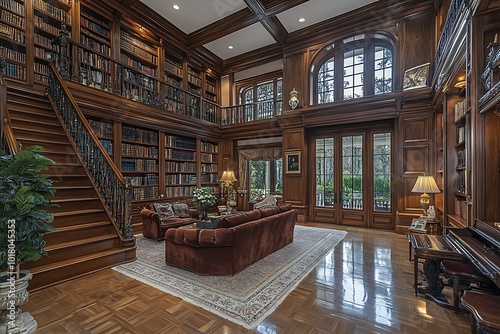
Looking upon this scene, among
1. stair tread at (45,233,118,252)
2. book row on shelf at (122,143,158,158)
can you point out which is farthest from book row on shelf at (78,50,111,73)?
stair tread at (45,233,118,252)

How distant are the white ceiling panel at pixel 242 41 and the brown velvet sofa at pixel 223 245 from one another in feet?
18.1

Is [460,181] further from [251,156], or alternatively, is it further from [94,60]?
[94,60]

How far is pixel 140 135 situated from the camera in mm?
6000

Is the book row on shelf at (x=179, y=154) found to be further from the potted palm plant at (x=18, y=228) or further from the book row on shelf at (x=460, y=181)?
the book row on shelf at (x=460, y=181)

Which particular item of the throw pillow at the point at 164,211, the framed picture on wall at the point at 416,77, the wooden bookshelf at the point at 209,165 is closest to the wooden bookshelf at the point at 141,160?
the throw pillow at the point at 164,211

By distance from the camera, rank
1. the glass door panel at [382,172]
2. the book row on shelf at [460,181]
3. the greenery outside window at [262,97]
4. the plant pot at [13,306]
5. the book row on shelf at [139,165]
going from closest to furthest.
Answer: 1. the plant pot at [13,306]
2. the book row on shelf at [460,181]
3. the book row on shelf at [139,165]
4. the glass door panel at [382,172]
5. the greenery outside window at [262,97]

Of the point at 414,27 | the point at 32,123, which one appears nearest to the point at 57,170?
the point at 32,123

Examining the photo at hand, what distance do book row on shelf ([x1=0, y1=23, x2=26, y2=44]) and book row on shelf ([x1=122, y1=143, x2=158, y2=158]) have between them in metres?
2.53

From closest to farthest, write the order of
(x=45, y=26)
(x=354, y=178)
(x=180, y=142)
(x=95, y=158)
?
(x=95, y=158) → (x=45, y=26) → (x=354, y=178) → (x=180, y=142)

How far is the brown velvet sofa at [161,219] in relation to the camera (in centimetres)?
471

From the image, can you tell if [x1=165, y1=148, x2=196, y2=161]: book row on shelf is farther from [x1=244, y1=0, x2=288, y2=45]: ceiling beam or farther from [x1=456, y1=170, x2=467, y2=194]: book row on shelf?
[x1=456, y1=170, x2=467, y2=194]: book row on shelf

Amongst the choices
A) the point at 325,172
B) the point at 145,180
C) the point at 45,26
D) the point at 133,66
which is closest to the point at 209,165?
the point at 145,180

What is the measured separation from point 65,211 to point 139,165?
2.51 m

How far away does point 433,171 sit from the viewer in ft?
16.8
